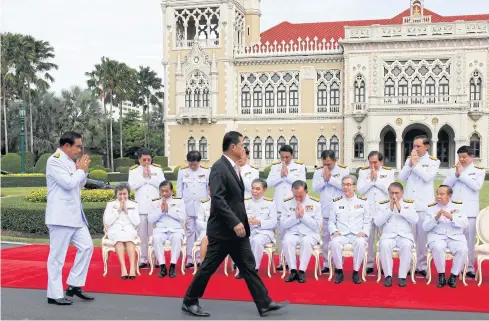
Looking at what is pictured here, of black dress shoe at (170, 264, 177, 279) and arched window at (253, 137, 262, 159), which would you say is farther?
arched window at (253, 137, 262, 159)

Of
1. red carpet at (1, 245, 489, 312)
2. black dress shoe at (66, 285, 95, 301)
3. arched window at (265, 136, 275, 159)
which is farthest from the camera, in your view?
arched window at (265, 136, 275, 159)

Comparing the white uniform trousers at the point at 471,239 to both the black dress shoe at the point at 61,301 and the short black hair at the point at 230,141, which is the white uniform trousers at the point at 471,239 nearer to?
the short black hair at the point at 230,141

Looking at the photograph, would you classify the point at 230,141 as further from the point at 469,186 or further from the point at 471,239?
the point at 471,239

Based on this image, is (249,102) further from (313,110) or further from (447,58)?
(447,58)

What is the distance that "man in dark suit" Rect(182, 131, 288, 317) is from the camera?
6.59 meters

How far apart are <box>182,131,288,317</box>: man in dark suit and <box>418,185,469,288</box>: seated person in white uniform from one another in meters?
2.75

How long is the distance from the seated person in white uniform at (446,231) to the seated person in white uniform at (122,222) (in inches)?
176

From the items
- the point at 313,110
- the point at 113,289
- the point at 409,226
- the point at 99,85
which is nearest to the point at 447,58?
the point at 313,110

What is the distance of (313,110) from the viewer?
4091 centimetres

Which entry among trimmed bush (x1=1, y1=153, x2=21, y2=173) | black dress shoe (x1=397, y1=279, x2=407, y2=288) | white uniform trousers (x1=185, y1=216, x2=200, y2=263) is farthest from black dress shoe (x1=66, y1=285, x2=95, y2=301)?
trimmed bush (x1=1, y1=153, x2=21, y2=173)

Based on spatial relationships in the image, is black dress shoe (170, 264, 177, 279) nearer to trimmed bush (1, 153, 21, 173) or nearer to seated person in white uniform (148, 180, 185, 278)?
seated person in white uniform (148, 180, 185, 278)

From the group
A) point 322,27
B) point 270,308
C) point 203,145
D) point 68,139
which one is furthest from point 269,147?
point 270,308

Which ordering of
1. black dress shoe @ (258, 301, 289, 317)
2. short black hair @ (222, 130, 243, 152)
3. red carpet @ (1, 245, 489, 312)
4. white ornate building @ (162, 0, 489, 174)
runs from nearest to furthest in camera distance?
black dress shoe @ (258, 301, 289, 317) < short black hair @ (222, 130, 243, 152) < red carpet @ (1, 245, 489, 312) < white ornate building @ (162, 0, 489, 174)

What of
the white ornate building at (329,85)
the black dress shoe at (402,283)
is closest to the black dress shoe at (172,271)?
the black dress shoe at (402,283)
